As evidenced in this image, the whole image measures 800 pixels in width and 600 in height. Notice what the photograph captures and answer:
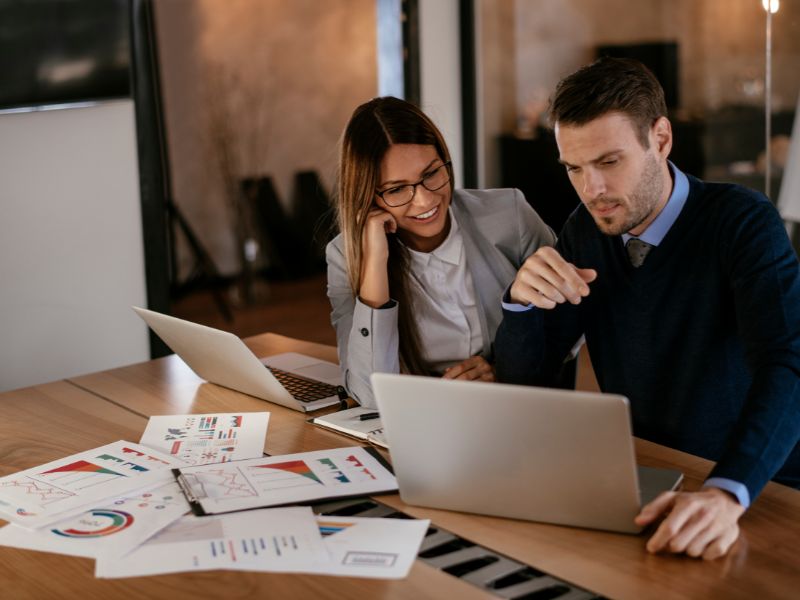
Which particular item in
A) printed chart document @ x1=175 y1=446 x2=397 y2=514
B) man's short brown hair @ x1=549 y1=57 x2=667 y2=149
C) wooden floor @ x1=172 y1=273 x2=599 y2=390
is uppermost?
man's short brown hair @ x1=549 y1=57 x2=667 y2=149

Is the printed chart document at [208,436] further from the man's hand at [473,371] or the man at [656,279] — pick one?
the man at [656,279]

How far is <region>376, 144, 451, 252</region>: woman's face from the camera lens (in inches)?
77.7

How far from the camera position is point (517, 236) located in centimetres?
214

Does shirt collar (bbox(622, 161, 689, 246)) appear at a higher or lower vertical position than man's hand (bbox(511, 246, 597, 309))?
higher

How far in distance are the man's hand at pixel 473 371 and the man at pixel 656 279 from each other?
82 millimetres

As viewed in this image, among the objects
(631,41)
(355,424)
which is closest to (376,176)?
(355,424)

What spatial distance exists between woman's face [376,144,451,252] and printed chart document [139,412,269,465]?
0.52 metres

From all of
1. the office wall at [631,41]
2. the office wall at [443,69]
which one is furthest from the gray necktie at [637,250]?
the office wall at [443,69]

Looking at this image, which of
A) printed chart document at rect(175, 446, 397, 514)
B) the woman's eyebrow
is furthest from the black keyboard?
the woman's eyebrow

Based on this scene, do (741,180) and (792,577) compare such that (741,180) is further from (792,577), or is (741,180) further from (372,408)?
(792,577)

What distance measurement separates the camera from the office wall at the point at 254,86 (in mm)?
5797

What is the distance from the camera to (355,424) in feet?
5.68

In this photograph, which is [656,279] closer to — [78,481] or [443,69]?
[78,481]

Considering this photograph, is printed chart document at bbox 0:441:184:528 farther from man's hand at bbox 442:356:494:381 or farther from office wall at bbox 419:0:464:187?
office wall at bbox 419:0:464:187
